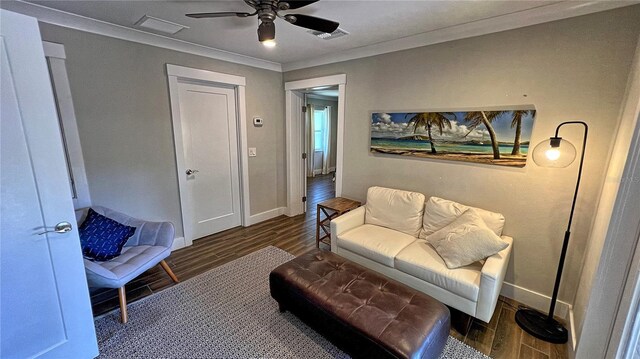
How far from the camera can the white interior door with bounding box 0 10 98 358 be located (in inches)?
50.7

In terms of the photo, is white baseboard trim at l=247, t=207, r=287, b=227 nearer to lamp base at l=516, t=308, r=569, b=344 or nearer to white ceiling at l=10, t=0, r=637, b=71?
white ceiling at l=10, t=0, r=637, b=71

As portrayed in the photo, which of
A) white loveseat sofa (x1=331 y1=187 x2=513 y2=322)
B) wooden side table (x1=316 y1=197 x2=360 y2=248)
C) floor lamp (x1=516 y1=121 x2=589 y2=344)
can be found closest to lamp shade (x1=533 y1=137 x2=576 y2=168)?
floor lamp (x1=516 y1=121 x2=589 y2=344)

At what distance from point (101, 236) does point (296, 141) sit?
2765mm

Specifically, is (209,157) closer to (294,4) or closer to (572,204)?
(294,4)

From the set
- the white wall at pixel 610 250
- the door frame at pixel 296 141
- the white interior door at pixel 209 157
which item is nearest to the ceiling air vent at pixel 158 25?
the white interior door at pixel 209 157

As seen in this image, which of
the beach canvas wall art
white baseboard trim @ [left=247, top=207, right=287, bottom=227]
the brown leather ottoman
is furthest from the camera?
white baseboard trim @ [left=247, top=207, right=287, bottom=227]

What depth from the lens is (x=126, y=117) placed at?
2.66 metres

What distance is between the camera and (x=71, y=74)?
2295 mm

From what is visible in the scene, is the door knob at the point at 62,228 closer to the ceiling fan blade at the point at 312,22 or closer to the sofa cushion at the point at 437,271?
the ceiling fan blade at the point at 312,22

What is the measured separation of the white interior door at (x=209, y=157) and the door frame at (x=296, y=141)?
33.5 inches

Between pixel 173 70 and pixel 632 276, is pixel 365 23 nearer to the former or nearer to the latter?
pixel 173 70

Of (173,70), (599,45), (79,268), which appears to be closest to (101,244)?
(79,268)

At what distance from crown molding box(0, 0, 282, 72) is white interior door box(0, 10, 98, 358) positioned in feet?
4.02

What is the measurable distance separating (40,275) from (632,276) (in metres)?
3.19
